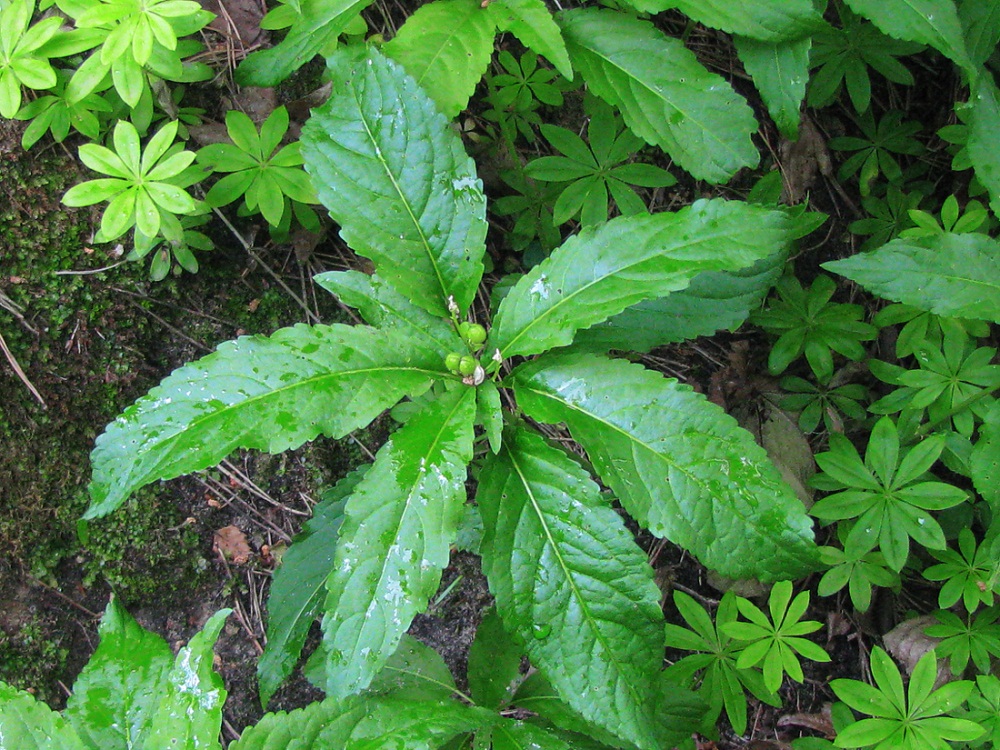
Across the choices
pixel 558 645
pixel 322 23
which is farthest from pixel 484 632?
pixel 322 23

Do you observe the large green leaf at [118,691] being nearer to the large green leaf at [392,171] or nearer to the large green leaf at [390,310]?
the large green leaf at [390,310]

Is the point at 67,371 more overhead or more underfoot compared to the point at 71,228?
more underfoot

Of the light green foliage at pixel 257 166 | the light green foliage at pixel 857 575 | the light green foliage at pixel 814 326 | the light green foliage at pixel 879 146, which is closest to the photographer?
the light green foliage at pixel 257 166

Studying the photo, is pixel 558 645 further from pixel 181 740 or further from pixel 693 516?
pixel 181 740

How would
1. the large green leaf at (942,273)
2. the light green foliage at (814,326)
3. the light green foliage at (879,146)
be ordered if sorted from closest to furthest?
the large green leaf at (942,273), the light green foliage at (814,326), the light green foliage at (879,146)

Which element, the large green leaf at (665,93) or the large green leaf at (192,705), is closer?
the large green leaf at (192,705)

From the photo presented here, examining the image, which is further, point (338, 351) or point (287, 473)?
point (287, 473)

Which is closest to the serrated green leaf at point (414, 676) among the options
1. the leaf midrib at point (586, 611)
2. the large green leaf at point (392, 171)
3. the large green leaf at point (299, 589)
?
the large green leaf at point (299, 589)
